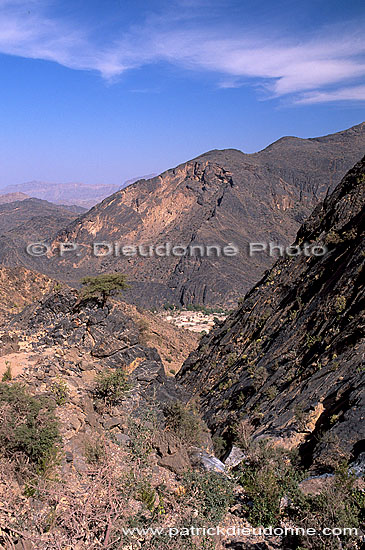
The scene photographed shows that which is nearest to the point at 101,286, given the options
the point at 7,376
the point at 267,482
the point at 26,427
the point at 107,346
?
the point at 107,346

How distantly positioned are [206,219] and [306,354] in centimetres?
9386

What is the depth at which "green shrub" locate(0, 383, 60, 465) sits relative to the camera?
22.4 feet

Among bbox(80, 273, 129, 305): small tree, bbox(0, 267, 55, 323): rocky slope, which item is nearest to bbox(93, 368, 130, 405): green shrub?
bbox(80, 273, 129, 305): small tree

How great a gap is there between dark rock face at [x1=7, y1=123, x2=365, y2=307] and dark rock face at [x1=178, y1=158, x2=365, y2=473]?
6073 centimetres

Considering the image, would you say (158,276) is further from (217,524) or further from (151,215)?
(217,524)

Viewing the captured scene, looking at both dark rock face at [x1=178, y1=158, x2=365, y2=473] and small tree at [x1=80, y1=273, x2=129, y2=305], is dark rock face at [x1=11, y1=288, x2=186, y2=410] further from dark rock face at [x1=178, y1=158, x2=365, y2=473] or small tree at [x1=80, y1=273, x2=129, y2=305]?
small tree at [x1=80, y1=273, x2=129, y2=305]


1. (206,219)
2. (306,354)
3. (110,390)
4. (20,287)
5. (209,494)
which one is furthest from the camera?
(206,219)

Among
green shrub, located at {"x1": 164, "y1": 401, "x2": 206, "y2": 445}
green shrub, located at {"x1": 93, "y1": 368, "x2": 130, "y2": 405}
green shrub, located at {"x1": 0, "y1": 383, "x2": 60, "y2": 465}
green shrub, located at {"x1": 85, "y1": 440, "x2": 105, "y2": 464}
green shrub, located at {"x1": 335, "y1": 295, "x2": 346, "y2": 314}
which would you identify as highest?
green shrub, located at {"x1": 335, "y1": 295, "x2": 346, "y2": 314}

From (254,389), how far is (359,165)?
13.3m

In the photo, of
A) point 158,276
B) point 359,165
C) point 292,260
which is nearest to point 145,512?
point 292,260

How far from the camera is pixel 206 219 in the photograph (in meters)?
105

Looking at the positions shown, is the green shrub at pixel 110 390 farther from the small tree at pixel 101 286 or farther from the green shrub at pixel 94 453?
the small tree at pixel 101 286

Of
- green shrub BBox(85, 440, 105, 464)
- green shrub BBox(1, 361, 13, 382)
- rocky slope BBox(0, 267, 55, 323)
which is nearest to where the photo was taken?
green shrub BBox(85, 440, 105, 464)

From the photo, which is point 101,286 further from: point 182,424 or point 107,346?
point 182,424
